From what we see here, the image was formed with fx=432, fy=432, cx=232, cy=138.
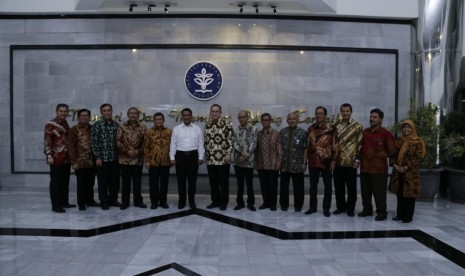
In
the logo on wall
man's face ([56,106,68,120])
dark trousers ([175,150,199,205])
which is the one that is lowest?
dark trousers ([175,150,199,205])

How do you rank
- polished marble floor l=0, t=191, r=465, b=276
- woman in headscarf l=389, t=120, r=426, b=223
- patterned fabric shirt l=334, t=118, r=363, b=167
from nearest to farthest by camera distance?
1. polished marble floor l=0, t=191, r=465, b=276
2. woman in headscarf l=389, t=120, r=426, b=223
3. patterned fabric shirt l=334, t=118, r=363, b=167

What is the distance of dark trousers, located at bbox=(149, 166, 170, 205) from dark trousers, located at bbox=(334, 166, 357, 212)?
2652 mm

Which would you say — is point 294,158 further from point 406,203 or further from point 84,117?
point 84,117

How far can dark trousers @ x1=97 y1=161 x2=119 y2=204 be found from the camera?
22.2 feet

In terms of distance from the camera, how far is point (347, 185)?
650 cm

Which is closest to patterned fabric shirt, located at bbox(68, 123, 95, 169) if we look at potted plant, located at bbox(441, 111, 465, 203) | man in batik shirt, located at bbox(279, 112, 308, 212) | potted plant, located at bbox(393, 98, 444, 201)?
man in batik shirt, located at bbox(279, 112, 308, 212)

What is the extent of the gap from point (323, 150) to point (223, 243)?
2261 millimetres

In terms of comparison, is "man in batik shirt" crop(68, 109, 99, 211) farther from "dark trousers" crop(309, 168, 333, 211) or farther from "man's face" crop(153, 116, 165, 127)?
"dark trousers" crop(309, 168, 333, 211)

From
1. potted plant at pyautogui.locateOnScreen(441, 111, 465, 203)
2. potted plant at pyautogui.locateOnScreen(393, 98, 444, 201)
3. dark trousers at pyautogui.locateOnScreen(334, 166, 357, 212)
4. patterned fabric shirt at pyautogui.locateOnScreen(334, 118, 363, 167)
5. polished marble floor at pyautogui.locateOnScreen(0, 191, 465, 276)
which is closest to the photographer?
polished marble floor at pyautogui.locateOnScreen(0, 191, 465, 276)

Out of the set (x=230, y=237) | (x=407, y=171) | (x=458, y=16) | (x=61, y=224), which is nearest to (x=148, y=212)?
(x=61, y=224)

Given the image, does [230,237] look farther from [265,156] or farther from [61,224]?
[61,224]

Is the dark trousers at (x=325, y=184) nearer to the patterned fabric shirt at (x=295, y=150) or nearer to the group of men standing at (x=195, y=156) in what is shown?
the group of men standing at (x=195, y=156)

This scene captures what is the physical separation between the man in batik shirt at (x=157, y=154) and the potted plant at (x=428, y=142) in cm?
397

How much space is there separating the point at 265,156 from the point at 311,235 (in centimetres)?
171
